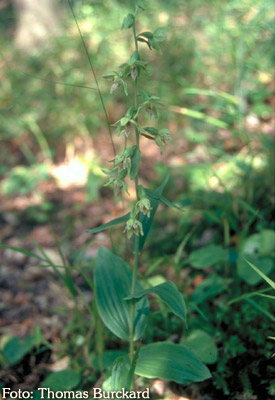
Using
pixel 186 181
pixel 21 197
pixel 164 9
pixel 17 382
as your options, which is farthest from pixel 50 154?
pixel 17 382

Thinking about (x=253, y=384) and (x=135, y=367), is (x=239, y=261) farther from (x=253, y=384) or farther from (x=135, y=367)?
(x=135, y=367)

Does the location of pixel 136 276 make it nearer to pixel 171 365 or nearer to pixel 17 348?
pixel 171 365

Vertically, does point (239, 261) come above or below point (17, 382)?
above

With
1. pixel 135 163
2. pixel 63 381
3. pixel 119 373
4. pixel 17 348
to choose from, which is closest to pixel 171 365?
pixel 119 373

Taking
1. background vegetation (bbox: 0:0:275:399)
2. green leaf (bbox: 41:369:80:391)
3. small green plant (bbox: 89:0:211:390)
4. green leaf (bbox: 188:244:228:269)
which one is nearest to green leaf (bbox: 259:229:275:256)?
background vegetation (bbox: 0:0:275:399)

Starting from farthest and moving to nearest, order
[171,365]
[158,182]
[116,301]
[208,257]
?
[158,182] < [208,257] < [116,301] < [171,365]

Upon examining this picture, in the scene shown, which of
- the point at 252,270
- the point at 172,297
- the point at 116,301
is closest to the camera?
the point at 172,297
